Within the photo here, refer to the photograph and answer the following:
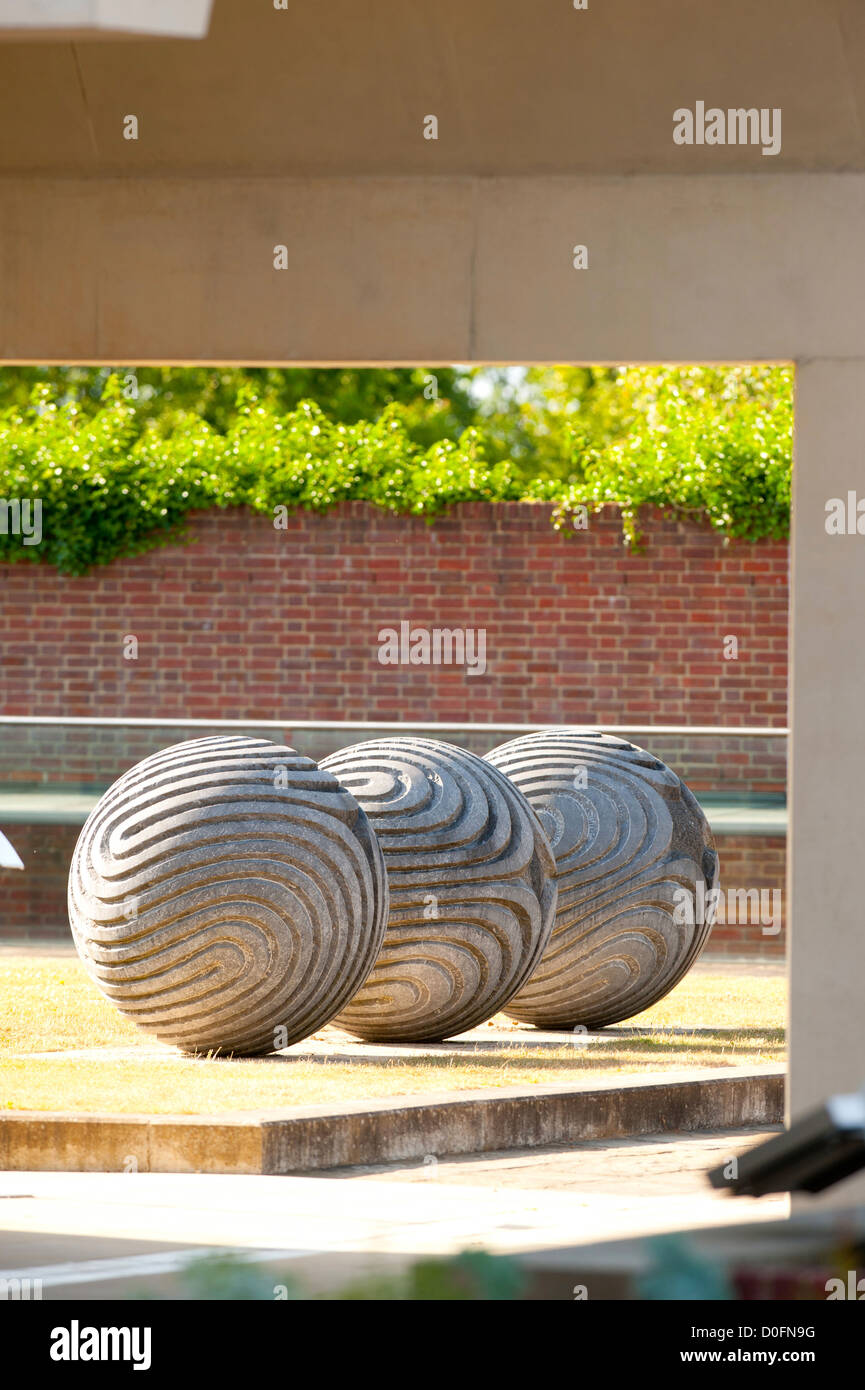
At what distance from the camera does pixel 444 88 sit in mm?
6891

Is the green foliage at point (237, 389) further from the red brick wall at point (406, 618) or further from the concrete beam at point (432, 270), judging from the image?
the concrete beam at point (432, 270)

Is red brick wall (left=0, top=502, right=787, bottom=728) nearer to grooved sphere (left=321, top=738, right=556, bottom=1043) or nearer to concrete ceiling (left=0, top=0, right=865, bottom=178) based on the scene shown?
grooved sphere (left=321, top=738, right=556, bottom=1043)

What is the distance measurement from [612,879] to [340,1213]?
482 cm

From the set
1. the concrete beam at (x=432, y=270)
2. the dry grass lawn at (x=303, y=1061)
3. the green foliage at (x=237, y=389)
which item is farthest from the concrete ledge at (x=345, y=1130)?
the green foliage at (x=237, y=389)

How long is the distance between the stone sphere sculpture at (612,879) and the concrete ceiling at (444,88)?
5308 millimetres

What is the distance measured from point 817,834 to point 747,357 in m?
1.58

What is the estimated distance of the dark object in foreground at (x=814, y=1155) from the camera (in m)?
1.92

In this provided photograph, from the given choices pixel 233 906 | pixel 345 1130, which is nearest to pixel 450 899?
pixel 233 906

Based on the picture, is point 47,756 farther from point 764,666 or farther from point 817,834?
point 817,834

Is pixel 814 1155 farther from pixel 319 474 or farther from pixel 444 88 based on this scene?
pixel 319 474

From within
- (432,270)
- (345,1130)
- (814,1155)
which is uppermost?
(432,270)

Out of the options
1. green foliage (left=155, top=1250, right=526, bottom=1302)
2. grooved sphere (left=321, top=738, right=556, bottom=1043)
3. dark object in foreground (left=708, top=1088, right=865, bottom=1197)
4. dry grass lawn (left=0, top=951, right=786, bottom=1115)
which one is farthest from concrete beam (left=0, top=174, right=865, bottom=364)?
dark object in foreground (left=708, top=1088, right=865, bottom=1197)

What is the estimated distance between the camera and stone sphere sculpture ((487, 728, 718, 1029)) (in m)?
11.4

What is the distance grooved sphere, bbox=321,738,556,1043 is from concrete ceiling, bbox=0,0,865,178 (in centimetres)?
436
